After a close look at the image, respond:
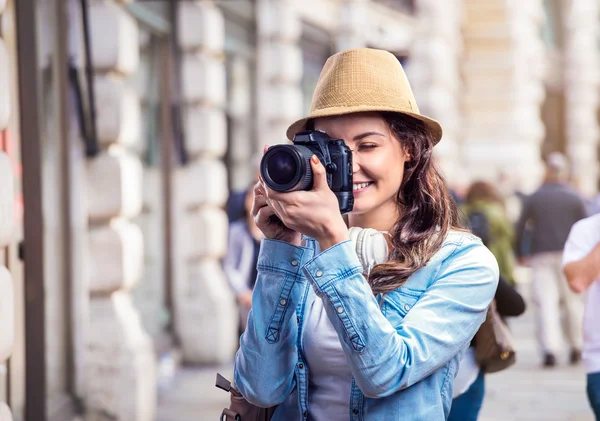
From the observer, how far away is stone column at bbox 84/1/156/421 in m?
6.37

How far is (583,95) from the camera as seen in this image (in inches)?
1273

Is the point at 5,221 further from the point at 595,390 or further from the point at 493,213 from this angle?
the point at 493,213

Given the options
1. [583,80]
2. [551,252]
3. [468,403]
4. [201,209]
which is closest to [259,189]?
[468,403]

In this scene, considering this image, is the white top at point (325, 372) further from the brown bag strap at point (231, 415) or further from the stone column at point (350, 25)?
the stone column at point (350, 25)

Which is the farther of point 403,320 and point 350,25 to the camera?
point 350,25

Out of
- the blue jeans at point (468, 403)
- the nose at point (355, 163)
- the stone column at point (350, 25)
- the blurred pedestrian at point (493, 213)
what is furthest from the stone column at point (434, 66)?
the nose at point (355, 163)

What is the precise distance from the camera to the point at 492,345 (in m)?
3.57

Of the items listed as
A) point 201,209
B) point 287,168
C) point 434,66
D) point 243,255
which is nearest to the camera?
point 287,168

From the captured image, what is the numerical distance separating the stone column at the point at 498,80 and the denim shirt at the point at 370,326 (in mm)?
19789

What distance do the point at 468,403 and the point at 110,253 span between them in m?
3.17

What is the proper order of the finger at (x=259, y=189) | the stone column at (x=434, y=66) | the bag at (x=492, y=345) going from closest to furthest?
the finger at (x=259, y=189) → the bag at (x=492, y=345) → the stone column at (x=434, y=66)

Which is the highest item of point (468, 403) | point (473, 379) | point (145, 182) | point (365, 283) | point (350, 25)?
point (350, 25)

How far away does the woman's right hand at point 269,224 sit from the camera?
241 cm

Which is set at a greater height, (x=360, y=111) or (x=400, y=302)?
(x=360, y=111)
